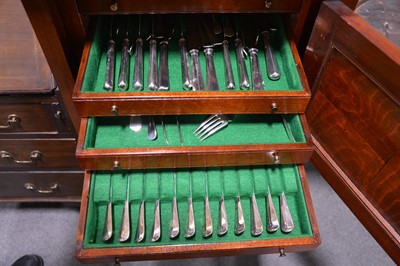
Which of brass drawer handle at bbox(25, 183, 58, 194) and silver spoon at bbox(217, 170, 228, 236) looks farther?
brass drawer handle at bbox(25, 183, 58, 194)

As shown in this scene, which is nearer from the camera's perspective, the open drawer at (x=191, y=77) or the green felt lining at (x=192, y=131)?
the open drawer at (x=191, y=77)

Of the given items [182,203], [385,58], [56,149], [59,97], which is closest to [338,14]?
[385,58]

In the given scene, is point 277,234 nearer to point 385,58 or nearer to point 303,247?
point 303,247

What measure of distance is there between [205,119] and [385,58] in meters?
0.36

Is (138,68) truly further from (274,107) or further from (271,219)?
(271,219)

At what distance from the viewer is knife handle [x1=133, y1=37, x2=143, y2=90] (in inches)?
24.6

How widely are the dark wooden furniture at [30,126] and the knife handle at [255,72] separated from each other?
39cm

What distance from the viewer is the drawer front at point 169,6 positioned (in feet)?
1.82

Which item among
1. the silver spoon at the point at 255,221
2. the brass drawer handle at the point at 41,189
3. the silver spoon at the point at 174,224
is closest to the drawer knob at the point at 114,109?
the silver spoon at the point at 174,224

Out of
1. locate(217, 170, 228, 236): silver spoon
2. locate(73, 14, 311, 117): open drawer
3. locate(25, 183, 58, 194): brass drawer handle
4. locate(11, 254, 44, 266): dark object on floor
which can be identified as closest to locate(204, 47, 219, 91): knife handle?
locate(73, 14, 311, 117): open drawer

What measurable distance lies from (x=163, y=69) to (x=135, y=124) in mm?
133

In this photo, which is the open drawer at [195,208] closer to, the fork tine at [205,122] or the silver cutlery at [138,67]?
the fork tine at [205,122]

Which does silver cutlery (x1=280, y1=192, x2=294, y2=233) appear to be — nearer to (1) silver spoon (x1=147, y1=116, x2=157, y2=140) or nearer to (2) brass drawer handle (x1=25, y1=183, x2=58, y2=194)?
(1) silver spoon (x1=147, y1=116, x2=157, y2=140)

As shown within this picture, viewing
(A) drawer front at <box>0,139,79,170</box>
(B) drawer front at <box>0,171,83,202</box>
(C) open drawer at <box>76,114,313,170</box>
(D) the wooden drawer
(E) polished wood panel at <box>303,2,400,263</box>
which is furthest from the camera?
(B) drawer front at <box>0,171,83,202</box>
